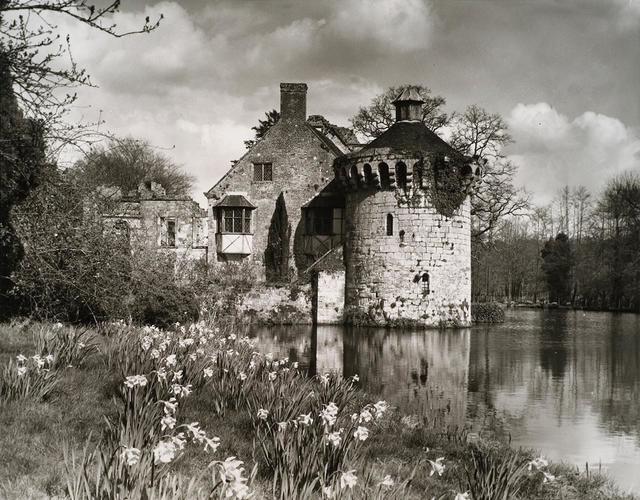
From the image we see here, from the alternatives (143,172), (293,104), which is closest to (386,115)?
(293,104)

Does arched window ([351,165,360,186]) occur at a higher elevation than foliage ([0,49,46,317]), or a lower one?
higher

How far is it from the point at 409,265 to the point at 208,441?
75.1ft

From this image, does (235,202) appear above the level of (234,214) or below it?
above

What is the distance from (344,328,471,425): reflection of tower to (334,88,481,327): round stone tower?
2015mm

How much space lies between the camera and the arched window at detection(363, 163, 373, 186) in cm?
2647

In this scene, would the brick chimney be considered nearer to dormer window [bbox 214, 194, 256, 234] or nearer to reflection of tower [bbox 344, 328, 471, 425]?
dormer window [bbox 214, 194, 256, 234]

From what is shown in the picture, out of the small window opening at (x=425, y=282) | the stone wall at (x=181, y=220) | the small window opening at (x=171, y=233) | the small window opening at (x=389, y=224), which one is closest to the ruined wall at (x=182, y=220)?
the stone wall at (x=181, y=220)

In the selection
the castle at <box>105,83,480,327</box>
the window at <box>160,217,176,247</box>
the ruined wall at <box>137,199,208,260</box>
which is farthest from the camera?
the window at <box>160,217,176,247</box>

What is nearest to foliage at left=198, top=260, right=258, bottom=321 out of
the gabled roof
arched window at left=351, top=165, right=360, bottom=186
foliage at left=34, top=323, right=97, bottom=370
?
the gabled roof

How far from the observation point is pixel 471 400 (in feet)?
38.3

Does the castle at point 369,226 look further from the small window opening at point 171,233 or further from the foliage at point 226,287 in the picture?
the foliage at point 226,287

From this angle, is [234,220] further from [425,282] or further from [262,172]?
[425,282]

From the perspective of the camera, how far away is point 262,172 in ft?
109

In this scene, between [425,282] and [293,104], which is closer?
[425,282]
